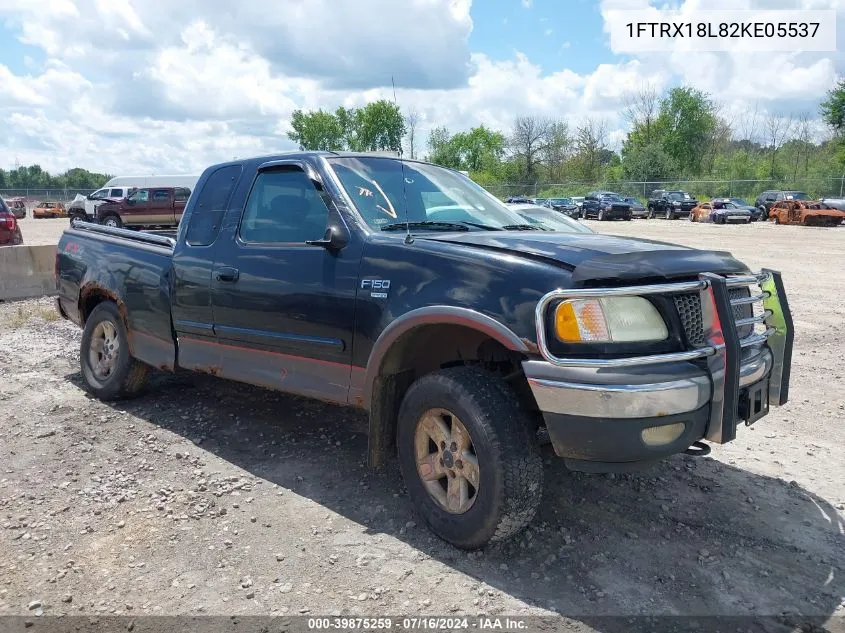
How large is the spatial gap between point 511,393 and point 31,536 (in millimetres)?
2496

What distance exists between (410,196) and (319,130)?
99.0m

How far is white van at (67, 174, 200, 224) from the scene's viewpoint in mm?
28875

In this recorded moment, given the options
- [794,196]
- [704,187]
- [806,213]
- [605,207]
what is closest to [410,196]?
[806,213]

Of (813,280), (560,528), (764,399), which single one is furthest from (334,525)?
(813,280)

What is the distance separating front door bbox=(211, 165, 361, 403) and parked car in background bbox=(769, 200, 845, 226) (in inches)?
1318

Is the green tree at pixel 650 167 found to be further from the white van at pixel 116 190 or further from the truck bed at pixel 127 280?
the truck bed at pixel 127 280

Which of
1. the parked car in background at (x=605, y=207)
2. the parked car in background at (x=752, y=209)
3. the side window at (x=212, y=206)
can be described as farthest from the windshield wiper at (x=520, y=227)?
the parked car in background at (x=605, y=207)

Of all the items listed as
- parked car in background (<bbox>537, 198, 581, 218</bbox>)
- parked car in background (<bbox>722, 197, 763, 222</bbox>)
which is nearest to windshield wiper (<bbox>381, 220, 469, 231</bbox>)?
parked car in background (<bbox>722, 197, 763, 222</bbox>)

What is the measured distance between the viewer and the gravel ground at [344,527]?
299 centimetres

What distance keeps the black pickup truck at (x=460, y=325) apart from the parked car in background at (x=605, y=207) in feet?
125

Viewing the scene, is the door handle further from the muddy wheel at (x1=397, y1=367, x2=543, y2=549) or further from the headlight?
the headlight

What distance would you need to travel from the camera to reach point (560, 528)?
11.7 feet

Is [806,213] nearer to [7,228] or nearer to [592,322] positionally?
[7,228]

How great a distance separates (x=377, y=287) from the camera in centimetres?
359
